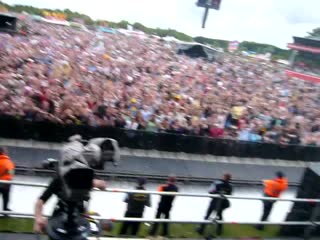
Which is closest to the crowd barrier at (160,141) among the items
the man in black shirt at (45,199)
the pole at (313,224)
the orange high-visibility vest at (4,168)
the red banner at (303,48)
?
the orange high-visibility vest at (4,168)

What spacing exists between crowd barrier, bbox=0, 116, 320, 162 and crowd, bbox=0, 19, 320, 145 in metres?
0.26

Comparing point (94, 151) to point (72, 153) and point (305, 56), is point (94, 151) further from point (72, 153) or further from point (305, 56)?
point (305, 56)

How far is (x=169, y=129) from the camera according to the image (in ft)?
41.7

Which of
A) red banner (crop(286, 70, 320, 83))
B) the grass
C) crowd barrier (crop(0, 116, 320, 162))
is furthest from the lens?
red banner (crop(286, 70, 320, 83))

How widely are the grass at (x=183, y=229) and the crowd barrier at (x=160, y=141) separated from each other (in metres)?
5.83

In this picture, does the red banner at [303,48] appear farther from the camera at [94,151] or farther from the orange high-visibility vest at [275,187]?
the camera at [94,151]

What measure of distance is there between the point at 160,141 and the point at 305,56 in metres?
29.8

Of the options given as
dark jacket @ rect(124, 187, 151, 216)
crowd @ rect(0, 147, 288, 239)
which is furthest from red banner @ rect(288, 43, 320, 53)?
dark jacket @ rect(124, 187, 151, 216)

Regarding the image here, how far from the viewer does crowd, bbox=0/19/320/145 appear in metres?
11.6

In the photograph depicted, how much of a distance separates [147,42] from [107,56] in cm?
787

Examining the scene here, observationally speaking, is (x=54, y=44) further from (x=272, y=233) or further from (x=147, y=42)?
(x=272, y=233)

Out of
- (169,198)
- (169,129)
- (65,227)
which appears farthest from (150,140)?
(65,227)

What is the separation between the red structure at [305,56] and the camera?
36094 mm

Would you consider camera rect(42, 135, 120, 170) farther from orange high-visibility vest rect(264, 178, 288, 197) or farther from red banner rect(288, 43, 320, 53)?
red banner rect(288, 43, 320, 53)
